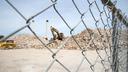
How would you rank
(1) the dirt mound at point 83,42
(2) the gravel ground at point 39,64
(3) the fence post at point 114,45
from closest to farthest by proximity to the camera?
(1) the dirt mound at point 83,42 < (3) the fence post at point 114,45 < (2) the gravel ground at point 39,64

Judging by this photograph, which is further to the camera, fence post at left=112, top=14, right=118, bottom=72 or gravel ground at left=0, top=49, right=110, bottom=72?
gravel ground at left=0, top=49, right=110, bottom=72

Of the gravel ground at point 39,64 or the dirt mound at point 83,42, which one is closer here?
the dirt mound at point 83,42

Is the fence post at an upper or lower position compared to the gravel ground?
lower

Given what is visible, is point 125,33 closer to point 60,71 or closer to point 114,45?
point 114,45

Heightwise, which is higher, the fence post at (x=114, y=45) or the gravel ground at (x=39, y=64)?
the gravel ground at (x=39, y=64)

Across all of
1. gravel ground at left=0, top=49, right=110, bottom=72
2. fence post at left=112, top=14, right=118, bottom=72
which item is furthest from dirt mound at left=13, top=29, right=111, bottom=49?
gravel ground at left=0, top=49, right=110, bottom=72

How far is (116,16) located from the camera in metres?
1.86

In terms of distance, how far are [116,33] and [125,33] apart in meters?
0.44

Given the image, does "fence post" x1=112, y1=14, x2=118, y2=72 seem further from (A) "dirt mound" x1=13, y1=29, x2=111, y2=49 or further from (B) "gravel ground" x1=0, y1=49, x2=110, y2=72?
(B) "gravel ground" x1=0, y1=49, x2=110, y2=72

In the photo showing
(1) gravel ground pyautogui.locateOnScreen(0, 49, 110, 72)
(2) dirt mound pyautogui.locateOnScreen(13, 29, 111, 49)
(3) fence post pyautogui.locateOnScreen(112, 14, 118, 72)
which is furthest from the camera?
(1) gravel ground pyautogui.locateOnScreen(0, 49, 110, 72)

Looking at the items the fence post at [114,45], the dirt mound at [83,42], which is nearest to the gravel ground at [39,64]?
the dirt mound at [83,42]

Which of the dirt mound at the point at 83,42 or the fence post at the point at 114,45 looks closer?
the dirt mound at the point at 83,42

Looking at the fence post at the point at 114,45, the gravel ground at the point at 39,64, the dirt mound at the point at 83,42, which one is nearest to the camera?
the dirt mound at the point at 83,42

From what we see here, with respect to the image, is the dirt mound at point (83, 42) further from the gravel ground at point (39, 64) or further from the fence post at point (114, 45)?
the gravel ground at point (39, 64)
